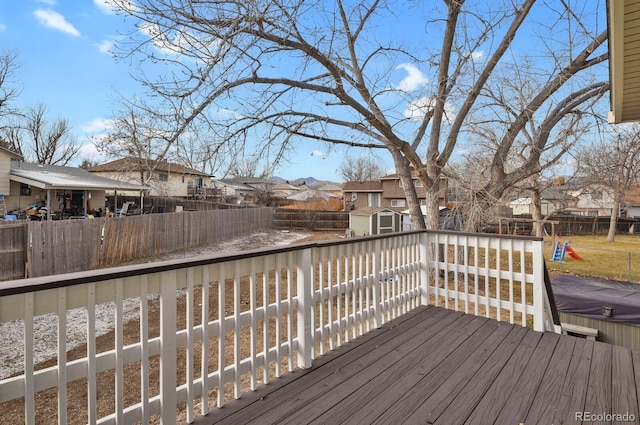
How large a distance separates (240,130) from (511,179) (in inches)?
245

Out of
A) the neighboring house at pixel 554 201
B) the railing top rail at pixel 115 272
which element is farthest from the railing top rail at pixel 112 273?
the neighboring house at pixel 554 201

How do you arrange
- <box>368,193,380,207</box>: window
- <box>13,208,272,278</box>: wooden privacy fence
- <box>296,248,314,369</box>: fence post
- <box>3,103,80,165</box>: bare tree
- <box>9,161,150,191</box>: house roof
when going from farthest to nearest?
1. <box>368,193,380,207</box>: window
2. <box>3,103,80,165</box>: bare tree
3. <box>9,161,150,191</box>: house roof
4. <box>13,208,272,278</box>: wooden privacy fence
5. <box>296,248,314,369</box>: fence post

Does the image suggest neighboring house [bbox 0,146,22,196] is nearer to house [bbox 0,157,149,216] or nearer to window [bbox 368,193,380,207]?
house [bbox 0,157,149,216]

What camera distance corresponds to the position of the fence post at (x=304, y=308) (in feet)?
7.97

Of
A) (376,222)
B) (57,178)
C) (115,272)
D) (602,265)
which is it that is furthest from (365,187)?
(115,272)

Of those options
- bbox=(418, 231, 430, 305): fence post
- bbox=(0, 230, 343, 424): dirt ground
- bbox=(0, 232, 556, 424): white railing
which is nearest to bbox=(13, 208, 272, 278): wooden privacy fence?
bbox=(0, 232, 556, 424): white railing

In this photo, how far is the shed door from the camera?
1537cm

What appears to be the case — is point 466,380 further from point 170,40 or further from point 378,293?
point 170,40

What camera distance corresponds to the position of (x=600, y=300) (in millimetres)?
5387

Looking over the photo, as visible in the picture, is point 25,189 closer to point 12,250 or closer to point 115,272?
point 12,250

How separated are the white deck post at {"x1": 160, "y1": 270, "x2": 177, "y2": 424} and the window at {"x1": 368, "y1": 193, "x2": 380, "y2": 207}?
2818 centimetres

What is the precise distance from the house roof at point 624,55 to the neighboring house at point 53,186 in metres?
15.9

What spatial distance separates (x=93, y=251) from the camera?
28.0ft

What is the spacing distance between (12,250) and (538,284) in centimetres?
921
